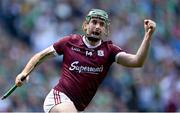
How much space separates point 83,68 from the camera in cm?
1098

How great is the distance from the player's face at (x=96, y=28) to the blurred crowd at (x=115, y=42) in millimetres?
5632

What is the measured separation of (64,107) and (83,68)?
1.74 feet

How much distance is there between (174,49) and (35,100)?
314cm

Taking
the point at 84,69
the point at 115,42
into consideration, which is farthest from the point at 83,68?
the point at 115,42

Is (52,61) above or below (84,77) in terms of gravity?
below

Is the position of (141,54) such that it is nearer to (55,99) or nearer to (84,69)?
(84,69)

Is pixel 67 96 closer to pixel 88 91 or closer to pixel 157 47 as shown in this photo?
pixel 88 91

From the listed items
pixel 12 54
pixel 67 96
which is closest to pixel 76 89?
pixel 67 96

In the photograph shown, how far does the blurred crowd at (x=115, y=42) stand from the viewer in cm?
1678

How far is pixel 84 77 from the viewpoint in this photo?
36.0 ft

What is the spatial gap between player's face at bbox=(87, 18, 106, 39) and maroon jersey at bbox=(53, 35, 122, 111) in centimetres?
21

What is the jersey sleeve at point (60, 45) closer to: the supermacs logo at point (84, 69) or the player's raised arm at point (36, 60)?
the player's raised arm at point (36, 60)

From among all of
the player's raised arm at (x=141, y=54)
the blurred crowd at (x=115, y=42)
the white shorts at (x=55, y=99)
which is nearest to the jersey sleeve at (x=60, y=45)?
the white shorts at (x=55, y=99)

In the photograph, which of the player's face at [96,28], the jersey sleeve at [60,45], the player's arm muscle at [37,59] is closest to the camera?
the player's face at [96,28]
